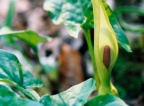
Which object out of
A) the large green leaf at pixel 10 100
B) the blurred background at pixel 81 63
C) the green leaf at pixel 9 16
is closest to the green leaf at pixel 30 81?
the large green leaf at pixel 10 100

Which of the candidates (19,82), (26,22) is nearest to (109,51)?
(19,82)

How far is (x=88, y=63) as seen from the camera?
5.85 feet

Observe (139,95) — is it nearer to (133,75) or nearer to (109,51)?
(133,75)

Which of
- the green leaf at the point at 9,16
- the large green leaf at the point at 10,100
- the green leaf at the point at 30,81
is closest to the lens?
the large green leaf at the point at 10,100

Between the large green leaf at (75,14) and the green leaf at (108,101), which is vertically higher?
the large green leaf at (75,14)

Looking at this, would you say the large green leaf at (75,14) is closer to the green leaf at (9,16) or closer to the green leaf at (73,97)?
the green leaf at (73,97)

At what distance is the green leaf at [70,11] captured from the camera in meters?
0.68

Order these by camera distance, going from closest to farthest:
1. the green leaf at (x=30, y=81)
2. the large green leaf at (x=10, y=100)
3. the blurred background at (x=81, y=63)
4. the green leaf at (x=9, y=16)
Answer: the large green leaf at (x=10, y=100), the green leaf at (x=30, y=81), the green leaf at (x=9, y=16), the blurred background at (x=81, y=63)

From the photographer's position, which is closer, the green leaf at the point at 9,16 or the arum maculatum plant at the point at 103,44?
the arum maculatum plant at the point at 103,44

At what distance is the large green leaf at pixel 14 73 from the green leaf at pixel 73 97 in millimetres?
47

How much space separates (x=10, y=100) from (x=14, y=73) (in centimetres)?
10

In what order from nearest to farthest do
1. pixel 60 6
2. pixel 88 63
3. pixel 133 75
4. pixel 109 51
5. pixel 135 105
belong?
pixel 109 51 < pixel 60 6 < pixel 135 105 < pixel 133 75 < pixel 88 63

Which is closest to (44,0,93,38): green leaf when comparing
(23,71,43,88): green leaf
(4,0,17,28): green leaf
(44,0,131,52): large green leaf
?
(44,0,131,52): large green leaf

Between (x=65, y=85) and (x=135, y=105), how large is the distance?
0.33 metres
